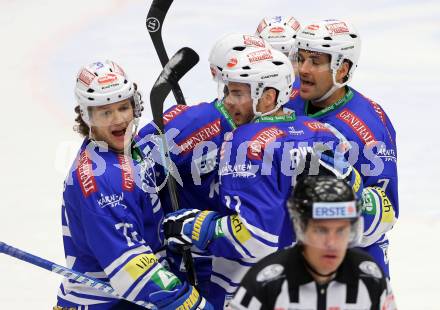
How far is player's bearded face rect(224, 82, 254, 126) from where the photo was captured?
11.8 ft

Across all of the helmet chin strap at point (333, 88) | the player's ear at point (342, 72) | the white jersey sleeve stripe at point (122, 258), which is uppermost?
the player's ear at point (342, 72)

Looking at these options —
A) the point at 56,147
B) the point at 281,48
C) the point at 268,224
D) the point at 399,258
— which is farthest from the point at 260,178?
the point at 56,147

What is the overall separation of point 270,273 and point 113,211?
0.92 metres

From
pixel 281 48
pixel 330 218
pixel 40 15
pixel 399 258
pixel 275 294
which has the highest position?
pixel 330 218

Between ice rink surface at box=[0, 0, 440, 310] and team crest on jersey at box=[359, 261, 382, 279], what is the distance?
2.54 meters

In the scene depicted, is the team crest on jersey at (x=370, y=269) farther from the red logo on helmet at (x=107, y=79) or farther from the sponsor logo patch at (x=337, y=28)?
the sponsor logo patch at (x=337, y=28)

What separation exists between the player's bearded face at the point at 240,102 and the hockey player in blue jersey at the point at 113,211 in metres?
0.32

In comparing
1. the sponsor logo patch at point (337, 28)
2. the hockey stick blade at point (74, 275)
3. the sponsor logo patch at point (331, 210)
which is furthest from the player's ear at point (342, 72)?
the sponsor logo patch at point (331, 210)

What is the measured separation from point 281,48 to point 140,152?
1675 mm

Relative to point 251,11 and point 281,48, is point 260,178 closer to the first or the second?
point 281,48

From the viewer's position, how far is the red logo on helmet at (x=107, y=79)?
362cm

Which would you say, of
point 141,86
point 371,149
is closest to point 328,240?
point 371,149

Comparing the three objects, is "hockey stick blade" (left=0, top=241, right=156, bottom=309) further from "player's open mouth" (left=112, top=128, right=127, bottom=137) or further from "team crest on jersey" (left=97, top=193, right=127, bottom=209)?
"player's open mouth" (left=112, top=128, right=127, bottom=137)

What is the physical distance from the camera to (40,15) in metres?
8.66
